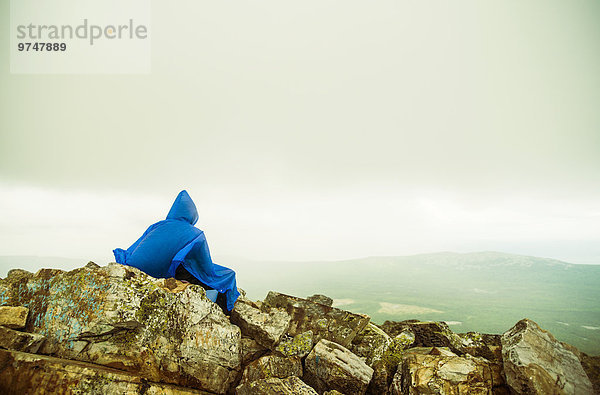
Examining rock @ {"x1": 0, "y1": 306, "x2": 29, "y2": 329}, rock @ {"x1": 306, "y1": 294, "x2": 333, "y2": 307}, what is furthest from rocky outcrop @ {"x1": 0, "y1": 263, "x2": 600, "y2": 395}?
rock @ {"x1": 306, "y1": 294, "x2": 333, "y2": 307}

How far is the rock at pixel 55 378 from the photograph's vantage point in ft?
13.0

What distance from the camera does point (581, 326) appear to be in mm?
24266

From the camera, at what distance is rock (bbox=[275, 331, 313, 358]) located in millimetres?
5191

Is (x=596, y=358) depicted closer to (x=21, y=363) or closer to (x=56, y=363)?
(x=56, y=363)

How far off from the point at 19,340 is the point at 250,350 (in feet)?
12.1

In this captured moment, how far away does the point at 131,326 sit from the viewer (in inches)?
184

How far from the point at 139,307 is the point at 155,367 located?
1.03m

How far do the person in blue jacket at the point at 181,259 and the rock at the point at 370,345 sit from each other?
2.92m

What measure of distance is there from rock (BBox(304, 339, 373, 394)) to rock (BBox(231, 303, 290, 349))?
0.75 metres

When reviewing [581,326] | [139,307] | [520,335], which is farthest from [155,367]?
[581,326]

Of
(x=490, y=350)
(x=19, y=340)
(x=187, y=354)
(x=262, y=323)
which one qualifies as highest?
(x=19, y=340)

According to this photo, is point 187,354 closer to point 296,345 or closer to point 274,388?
point 274,388

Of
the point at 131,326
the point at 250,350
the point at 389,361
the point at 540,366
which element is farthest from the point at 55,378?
the point at 540,366

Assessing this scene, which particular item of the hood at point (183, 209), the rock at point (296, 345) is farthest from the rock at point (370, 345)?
the hood at point (183, 209)
